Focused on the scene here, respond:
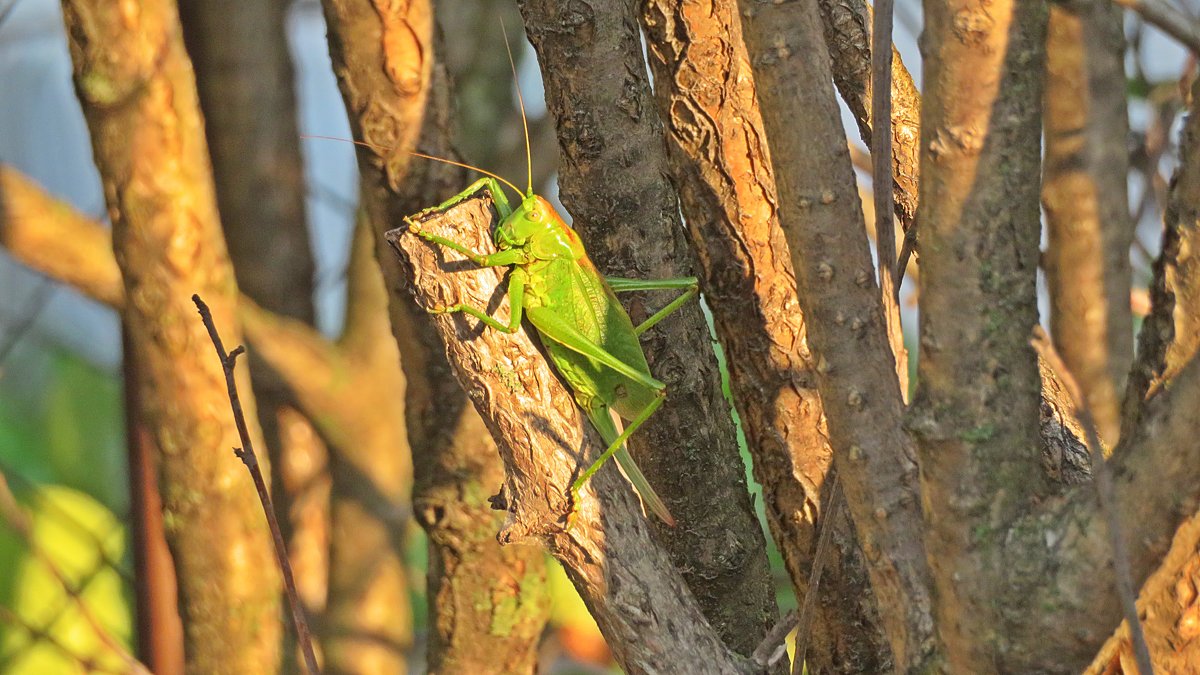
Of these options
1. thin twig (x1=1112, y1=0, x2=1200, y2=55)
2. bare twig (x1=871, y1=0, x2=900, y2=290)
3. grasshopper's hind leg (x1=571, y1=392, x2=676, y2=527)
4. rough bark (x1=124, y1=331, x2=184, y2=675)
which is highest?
thin twig (x1=1112, y1=0, x2=1200, y2=55)

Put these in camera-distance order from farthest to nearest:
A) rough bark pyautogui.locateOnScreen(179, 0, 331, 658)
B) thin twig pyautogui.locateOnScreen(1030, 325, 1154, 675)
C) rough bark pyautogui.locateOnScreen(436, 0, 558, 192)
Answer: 1. rough bark pyautogui.locateOnScreen(436, 0, 558, 192)
2. rough bark pyautogui.locateOnScreen(179, 0, 331, 658)
3. thin twig pyautogui.locateOnScreen(1030, 325, 1154, 675)

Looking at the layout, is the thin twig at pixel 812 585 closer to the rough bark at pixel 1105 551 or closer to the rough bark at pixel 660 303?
the rough bark at pixel 1105 551

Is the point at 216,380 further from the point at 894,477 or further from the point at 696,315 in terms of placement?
the point at 894,477

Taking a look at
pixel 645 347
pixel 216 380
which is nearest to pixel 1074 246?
pixel 645 347

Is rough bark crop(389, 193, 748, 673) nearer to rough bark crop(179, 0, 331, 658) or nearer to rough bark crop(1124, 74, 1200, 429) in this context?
rough bark crop(1124, 74, 1200, 429)

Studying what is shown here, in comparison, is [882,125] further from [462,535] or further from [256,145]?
[256,145]

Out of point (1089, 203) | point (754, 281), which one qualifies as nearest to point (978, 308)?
point (754, 281)

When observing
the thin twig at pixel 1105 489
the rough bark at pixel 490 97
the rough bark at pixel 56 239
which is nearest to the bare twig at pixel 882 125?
the thin twig at pixel 1105 489

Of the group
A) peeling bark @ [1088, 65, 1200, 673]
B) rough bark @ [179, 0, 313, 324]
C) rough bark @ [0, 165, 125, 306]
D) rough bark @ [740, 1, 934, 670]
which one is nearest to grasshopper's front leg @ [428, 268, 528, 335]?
rough bark @ [740, 1, 934, 670]
